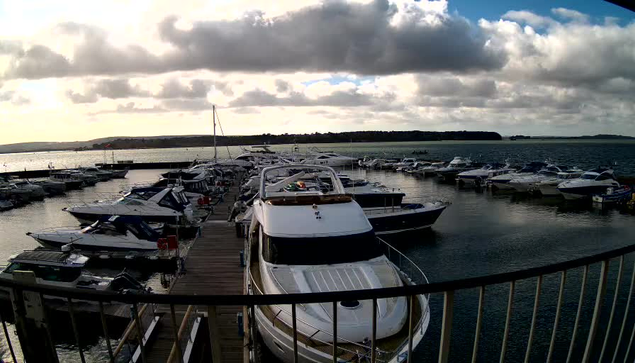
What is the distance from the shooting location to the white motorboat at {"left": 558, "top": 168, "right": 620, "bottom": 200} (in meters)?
36.2

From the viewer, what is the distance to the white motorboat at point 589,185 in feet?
119

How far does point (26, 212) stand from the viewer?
3756 cm

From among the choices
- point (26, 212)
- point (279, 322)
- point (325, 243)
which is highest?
point (325, 243)

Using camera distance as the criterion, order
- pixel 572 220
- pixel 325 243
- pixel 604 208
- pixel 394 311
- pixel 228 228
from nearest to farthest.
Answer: pixel 394 311 < pixel 325 243 < pixel 228 228 < pixel 572 220 < pixel 604 208

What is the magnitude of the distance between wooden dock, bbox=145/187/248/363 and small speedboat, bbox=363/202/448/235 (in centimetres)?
871

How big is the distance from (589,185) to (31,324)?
4278 centimetres

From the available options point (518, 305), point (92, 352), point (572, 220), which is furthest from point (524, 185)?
point (92, 352)

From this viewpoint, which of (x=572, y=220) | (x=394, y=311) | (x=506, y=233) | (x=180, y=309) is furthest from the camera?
(x=572, y=220)

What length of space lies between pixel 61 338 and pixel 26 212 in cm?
3048

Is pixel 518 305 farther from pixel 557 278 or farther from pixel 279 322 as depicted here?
pixel 279 322

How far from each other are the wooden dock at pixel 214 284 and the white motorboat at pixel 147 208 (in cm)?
496

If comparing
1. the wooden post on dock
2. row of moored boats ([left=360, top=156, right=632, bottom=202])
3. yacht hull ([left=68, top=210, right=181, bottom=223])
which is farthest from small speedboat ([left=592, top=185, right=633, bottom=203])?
the wooden post on dock

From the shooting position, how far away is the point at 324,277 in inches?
355

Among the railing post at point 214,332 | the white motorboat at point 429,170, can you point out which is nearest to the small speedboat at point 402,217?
the railing post at point 214,332
